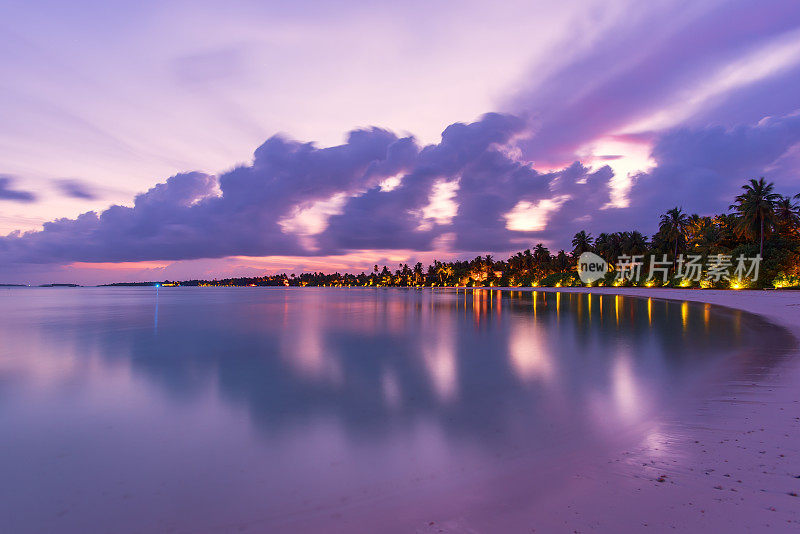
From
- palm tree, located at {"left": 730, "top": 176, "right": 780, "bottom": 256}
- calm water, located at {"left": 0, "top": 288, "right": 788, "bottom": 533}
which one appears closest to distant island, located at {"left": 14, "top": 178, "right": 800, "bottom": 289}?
palm tree, located at {"left": 730, "top": 176, "right": 780, "bottom": 256}

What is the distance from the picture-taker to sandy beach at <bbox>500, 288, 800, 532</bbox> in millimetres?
4121

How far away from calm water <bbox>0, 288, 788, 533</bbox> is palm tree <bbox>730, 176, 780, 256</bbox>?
210 ft

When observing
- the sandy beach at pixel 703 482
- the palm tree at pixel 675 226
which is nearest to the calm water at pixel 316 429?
the sandy beach at pixel 703 482

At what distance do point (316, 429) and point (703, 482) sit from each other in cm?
666

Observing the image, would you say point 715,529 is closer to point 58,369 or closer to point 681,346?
point 681,346

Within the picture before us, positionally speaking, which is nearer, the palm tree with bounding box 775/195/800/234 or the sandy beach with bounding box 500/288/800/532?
the sandy beach with bounding box 500/288/800/532

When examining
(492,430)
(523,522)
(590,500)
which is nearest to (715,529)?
(590,500)

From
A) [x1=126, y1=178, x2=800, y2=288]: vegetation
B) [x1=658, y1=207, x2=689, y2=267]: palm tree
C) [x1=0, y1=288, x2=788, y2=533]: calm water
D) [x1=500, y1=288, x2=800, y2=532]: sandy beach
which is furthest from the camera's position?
[x1=658, y1=207, x2=689, y2=267]: palm tree

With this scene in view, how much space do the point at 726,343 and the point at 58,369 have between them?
2913 centimetres

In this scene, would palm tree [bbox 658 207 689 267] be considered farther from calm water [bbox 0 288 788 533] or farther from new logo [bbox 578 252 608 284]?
calm water [bbox 0 288 788 533]

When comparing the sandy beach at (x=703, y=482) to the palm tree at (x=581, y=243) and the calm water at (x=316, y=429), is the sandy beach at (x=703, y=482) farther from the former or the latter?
the palm tree at (x=581, y=243)

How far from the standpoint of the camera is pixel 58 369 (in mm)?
15055

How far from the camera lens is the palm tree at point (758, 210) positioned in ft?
202

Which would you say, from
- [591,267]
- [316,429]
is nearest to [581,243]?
[591,267]
